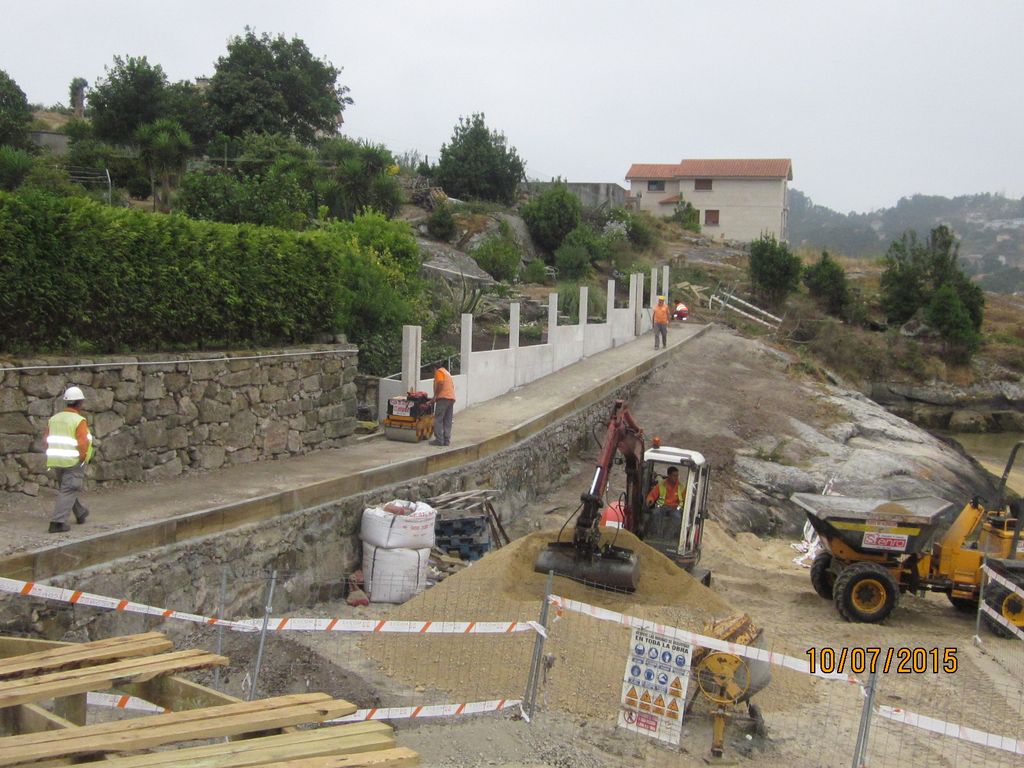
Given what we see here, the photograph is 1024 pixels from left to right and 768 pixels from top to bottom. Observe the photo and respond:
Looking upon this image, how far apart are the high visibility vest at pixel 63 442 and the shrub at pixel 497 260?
23581mm

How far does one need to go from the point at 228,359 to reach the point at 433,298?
441 inches

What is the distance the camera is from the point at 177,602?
923 centimetres

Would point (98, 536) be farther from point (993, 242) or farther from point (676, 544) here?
point (993, 242)

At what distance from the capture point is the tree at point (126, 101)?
34.9 metres

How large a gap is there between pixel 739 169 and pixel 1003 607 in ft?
189

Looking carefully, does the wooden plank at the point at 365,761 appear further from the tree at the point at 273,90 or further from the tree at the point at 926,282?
the tree at the point at 926,282

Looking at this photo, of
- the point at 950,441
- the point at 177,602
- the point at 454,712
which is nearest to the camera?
the point at 454,712

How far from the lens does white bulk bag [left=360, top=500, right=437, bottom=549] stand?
11328 millimetres

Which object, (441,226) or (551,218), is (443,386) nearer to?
(441,226)

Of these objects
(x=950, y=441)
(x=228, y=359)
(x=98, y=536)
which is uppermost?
(x=228, y=359)

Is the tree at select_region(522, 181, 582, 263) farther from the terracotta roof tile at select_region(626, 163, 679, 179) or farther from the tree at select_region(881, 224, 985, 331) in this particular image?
the terracotta roof tile at select_region(626, 163, 679, 179)

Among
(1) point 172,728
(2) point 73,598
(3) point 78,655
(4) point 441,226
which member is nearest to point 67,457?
(2) point 73,598

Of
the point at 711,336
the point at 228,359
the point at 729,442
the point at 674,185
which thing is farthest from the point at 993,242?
the point at 228,359
